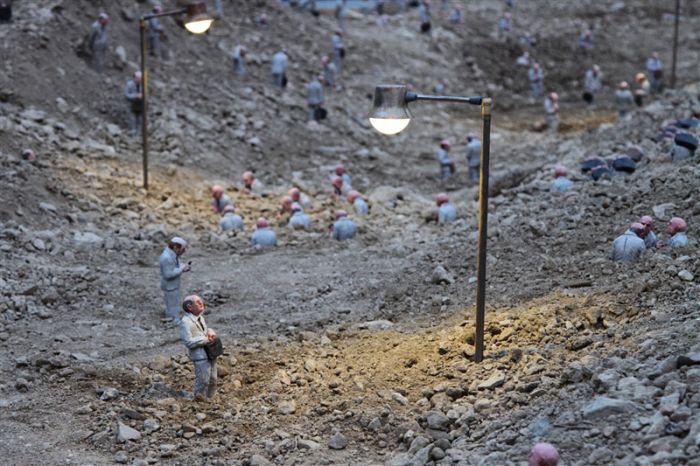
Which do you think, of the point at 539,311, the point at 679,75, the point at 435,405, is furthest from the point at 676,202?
the point at 679,75

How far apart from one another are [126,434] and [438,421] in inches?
Result: 112

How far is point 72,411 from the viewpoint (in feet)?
33.8

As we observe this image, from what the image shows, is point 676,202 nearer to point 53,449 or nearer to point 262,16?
point 53,449

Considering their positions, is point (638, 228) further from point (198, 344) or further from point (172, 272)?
point (172, 272)

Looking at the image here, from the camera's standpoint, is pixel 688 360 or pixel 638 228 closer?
pixel 688 360

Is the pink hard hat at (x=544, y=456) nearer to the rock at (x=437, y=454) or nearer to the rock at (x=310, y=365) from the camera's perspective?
the rock at (x=437, y=454)

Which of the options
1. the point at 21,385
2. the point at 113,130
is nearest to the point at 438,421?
the point at 21,385

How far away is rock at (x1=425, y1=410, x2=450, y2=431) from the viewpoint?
358 inches

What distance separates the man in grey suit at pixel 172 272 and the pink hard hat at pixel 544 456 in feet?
20.9

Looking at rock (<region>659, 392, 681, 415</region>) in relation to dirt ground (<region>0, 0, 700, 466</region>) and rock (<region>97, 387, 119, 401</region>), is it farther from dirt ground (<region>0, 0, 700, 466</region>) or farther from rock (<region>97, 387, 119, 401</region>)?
rock (<region>97, 387, 119, 401</region>)

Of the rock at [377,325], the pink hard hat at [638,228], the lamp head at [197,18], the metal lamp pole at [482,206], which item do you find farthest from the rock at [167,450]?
the lamp head at [197,18]

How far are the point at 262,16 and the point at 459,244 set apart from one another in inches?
634

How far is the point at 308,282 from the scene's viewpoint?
15016mm

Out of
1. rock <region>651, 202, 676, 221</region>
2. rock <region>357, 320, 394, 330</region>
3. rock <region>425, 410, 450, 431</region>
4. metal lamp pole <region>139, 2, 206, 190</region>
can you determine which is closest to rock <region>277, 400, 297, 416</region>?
rock <region>425, 410, 450, 431</region>
